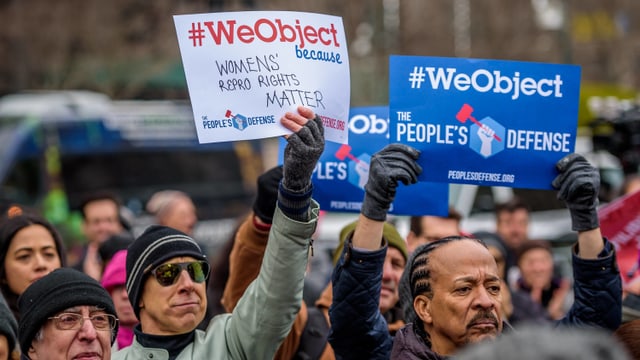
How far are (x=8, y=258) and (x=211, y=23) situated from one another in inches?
73.3

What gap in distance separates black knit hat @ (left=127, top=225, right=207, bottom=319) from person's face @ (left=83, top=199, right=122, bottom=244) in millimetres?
3775

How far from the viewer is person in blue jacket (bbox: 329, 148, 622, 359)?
12.1 ft

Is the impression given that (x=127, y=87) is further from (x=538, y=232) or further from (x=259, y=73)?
(x=259, y=73)

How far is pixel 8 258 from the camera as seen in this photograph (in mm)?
5273

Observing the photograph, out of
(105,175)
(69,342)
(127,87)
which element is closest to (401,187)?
(69,342)

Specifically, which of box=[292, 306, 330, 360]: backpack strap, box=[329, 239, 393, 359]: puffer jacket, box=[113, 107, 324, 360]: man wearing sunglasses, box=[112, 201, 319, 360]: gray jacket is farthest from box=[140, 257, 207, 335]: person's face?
box=[292, 306, 330, 360]: backpack strap

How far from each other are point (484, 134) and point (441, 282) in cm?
80

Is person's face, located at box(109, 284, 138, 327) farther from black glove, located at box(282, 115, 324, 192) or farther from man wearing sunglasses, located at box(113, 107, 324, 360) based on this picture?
black glove, located at box(282, 115, 324, 192)

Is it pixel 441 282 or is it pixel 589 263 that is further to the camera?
pixel 589 263

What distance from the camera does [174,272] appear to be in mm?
3996

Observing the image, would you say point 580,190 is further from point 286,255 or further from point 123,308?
point 123,308

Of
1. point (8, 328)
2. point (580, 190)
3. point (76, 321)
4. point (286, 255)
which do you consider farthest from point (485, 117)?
point (8, 328)

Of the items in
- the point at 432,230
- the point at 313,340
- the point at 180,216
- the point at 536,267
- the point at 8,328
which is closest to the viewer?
the point at 8,328

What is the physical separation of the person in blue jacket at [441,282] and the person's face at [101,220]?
4.07m
